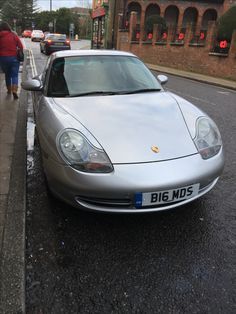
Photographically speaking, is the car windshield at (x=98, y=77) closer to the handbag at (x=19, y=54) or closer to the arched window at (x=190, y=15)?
the handbag at (x=19, y=54)

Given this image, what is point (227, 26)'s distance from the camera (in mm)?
16672

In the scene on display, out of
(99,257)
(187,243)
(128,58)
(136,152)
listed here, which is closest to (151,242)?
(187,243)

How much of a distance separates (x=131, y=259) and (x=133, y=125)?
1163 mm

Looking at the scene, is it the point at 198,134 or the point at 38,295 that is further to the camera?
the point at 198,134

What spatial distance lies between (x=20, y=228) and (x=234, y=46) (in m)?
15.5

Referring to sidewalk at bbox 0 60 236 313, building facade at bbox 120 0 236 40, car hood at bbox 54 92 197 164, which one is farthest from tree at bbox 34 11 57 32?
car hood at bbox 54 92 197 164

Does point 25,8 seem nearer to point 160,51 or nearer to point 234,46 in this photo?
point 160,51

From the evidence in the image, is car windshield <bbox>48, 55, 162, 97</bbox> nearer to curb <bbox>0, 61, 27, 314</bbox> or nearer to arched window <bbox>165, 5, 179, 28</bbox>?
curb <bbox>0, 61, 27, 314</bbox>

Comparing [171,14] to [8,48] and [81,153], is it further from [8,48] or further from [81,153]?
[81,153]

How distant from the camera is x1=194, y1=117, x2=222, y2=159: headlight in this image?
2766 millimetres

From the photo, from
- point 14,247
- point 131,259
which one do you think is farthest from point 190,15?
point 14,247

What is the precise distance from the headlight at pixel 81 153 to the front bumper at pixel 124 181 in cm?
6

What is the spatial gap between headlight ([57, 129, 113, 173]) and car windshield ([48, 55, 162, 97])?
98 cm

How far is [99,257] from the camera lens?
7.88 ft
